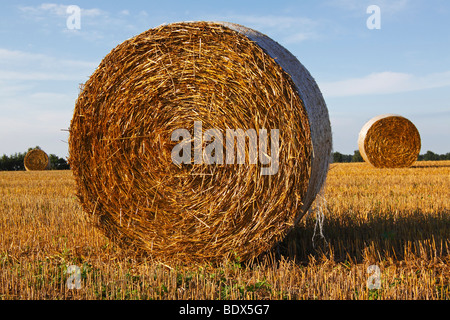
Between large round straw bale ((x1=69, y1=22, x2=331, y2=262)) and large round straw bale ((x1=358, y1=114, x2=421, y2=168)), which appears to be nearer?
large round straw bale ((x1=69, y1=22, x2=331, y2=262))

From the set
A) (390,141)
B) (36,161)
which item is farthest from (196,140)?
(36,161)

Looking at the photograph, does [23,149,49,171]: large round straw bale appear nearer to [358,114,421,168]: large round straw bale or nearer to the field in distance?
[358,114,421,168]: large round straw bale

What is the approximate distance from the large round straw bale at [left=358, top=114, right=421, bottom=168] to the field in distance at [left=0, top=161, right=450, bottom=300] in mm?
8250

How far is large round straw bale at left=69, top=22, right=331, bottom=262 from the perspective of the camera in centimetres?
399

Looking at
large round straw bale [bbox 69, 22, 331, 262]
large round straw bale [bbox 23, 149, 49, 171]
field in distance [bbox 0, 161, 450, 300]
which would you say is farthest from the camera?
large round straw bale [bbox 23, 149, 49, 171]

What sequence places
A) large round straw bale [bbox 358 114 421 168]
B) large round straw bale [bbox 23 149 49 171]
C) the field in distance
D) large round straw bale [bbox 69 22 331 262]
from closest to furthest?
the field in distance
large round straw bale [bbox 69 22 331 262]
large round straw bale [bbox 358 114 421 168]
large round straw bale [bbox 23 149 49 171]

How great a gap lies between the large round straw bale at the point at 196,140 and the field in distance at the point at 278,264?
300 millimetres

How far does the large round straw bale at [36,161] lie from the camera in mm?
23766

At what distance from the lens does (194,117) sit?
4.32 m

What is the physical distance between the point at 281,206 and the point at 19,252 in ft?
9.35

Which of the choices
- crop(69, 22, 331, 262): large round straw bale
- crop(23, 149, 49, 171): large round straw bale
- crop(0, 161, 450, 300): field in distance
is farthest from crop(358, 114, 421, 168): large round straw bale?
crop(23, 149, 49, 171): large round straw bale

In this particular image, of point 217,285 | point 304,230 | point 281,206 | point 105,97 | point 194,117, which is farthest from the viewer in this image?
point 304,230

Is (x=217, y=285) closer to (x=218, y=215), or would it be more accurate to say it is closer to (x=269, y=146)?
(x=218, y=215)
